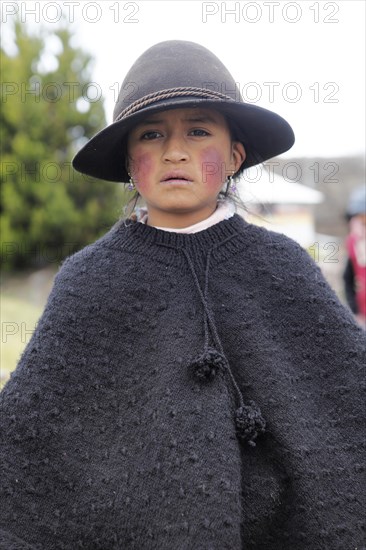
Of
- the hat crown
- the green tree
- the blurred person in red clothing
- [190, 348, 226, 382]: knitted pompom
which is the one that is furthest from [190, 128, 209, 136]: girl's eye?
Answer: the green tree

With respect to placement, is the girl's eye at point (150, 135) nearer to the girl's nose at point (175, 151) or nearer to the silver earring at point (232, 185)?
the girl's nose at point (175, 151)

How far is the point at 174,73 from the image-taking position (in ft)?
5.98

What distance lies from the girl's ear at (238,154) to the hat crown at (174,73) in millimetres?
150

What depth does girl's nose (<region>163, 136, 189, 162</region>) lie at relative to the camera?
1.79m

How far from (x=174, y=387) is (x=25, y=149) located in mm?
7512

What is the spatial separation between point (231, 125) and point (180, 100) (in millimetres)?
265

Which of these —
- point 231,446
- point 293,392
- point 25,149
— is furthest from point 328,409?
point 25,149

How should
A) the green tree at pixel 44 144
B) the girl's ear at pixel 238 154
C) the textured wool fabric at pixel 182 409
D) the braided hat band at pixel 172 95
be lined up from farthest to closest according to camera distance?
the green tree at pixel 44 144 < the girl's ear at pixel 238 154 < the braided hat band at pixel 172 95 < the textured wool fabric at pixel 182 409

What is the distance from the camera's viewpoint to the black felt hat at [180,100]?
5.85 ft

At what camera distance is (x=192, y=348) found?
67.9 inches

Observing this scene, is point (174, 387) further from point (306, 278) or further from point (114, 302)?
point (306, 278)

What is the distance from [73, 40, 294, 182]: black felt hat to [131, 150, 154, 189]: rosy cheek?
85 mm

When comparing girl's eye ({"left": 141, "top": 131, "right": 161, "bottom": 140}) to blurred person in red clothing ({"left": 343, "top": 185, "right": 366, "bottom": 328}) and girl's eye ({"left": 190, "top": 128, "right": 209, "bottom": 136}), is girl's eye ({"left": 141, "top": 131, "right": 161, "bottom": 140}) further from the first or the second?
blurred person in red clothing ({"left": 343, "top": 185, "right": 366, "bottom": 328})

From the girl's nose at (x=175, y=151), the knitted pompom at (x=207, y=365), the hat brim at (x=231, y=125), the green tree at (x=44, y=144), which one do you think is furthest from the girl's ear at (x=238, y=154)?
the green tree at (x=44, y=144)
